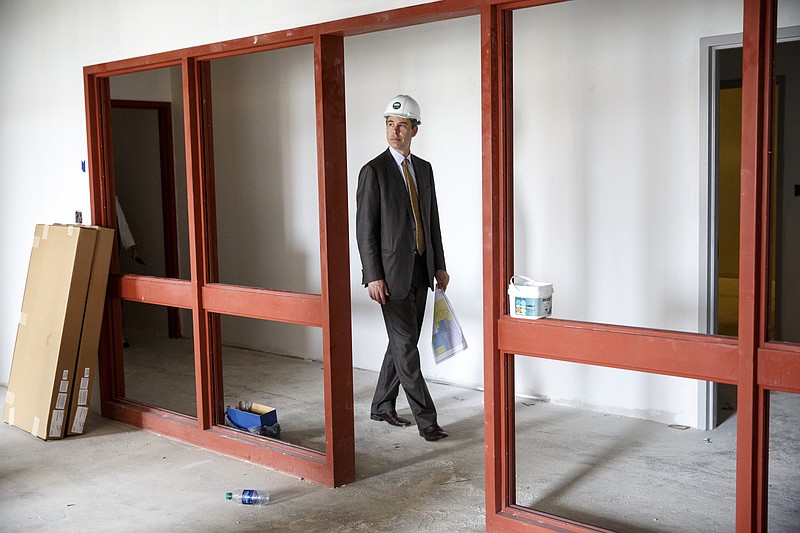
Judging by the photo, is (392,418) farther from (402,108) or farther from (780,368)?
(780,368)

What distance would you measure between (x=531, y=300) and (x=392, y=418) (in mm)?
1896

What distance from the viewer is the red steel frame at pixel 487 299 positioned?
258cm

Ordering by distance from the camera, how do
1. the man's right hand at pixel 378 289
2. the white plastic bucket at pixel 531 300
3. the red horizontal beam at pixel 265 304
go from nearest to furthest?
the white plastic bucket at pixel 531 300 → the red horizontal beam at pixel 265 304 → the man's right hand at pixel 378 289

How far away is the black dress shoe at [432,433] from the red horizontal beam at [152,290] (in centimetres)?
143

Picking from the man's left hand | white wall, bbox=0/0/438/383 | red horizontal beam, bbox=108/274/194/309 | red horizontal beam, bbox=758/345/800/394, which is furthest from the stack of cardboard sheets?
red horizontal beam, bbox=758/345/800/394

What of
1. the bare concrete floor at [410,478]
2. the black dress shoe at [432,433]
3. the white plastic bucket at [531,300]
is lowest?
the bare concrete floor at [410,478]

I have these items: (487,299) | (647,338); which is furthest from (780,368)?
(487,299)

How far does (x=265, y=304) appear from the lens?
4.14 metres

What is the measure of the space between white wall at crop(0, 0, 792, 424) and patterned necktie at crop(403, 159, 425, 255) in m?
0.99

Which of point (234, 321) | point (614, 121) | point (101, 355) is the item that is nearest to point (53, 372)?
point (101, 355)

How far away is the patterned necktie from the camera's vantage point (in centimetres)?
443

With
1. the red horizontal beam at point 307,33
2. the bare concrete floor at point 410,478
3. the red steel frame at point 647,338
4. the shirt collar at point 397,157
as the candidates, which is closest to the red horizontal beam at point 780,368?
the red steel frame at point 647,338

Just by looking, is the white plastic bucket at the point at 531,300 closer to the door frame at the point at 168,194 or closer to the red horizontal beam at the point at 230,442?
the red horizontal beam at the point at 230,442

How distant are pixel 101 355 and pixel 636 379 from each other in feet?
Answer: 10.5
